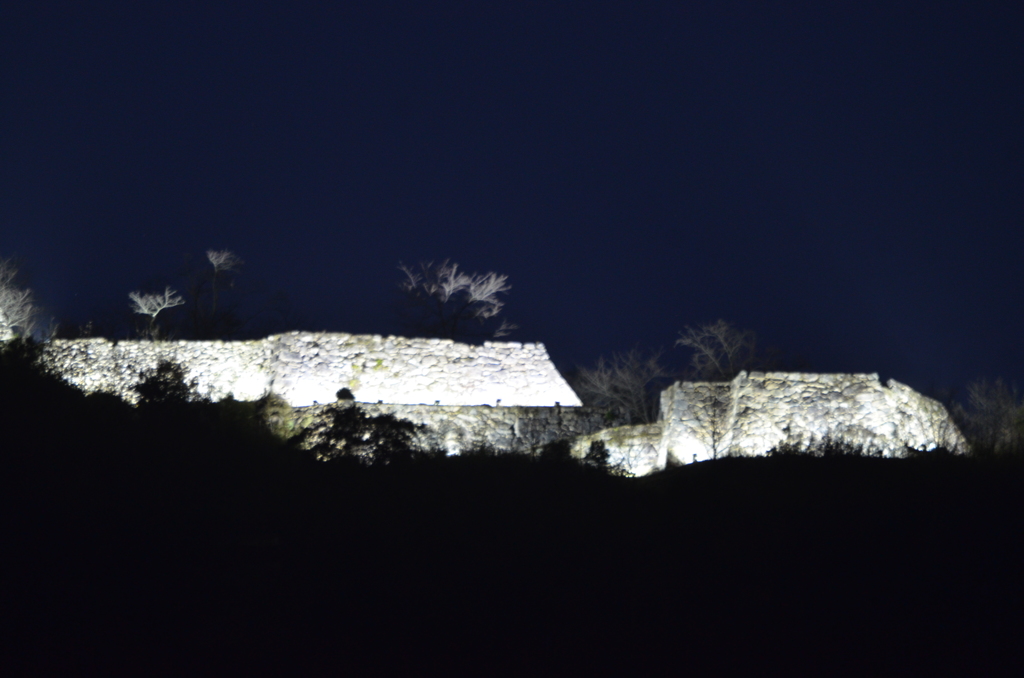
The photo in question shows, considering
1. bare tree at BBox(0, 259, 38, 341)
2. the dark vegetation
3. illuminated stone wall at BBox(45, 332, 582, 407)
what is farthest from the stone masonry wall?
bare tree at BBox(0, 259, 38, 341)

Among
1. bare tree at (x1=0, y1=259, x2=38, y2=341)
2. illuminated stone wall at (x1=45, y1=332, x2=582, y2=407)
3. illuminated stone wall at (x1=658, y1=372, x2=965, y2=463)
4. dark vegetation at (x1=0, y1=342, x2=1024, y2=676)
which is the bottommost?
dark vegetation at (x1=0, y1=342, x2=1024, y2=676)

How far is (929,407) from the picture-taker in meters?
13.7

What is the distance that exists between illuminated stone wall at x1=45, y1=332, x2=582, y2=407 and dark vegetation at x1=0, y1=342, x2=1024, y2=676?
8.32 metres

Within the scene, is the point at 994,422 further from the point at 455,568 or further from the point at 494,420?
the point at 455,568

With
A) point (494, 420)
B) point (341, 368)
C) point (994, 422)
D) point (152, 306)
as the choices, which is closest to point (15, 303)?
point (152, 306)

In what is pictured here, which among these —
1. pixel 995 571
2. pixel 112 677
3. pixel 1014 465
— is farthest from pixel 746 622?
pixel 1014 465

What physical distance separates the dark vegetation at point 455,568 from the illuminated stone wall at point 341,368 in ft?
27.3

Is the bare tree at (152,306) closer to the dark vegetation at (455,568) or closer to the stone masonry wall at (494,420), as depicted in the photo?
the stone masonry wall at (494,420)

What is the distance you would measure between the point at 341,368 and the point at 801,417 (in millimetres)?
9588

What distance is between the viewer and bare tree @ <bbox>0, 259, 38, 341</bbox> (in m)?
20.9

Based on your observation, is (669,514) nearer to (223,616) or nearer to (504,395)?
(223,616)

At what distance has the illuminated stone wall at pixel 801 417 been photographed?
1327 cm

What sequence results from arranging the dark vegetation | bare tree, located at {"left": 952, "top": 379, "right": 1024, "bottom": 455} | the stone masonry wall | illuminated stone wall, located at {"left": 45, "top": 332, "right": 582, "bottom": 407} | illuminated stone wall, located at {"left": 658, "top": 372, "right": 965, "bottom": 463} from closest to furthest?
the dark vegetation, bare tree, located at {"left": 952, "top": 379, "right": 1024, "bottom": 455}, illuminated stone wall, located at {"left": 658, "top": 372, "right": 965, "bottom": 463}, the stone masonry wall, illuminated stone wall, located at {"left": 45, "top": 332, "right": 582, "bottom": 407}

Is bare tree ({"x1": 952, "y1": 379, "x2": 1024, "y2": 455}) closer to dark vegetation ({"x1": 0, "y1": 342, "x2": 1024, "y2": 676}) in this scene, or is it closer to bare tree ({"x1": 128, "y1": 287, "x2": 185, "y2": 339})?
dark vegetation ({"x1": 0, "y1": 342, "x2": 1024, "y2": 676})
